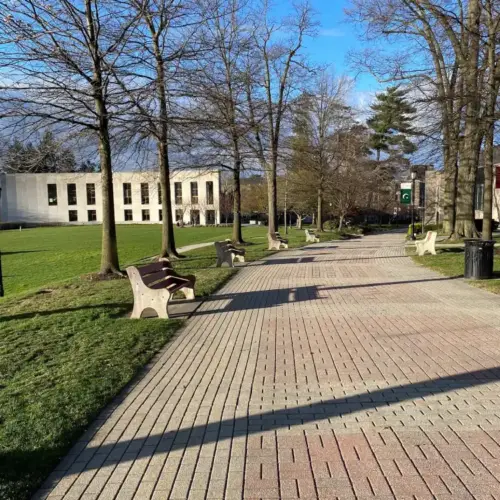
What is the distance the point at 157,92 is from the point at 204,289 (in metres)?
4.41

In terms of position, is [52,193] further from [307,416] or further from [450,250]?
[307,416]

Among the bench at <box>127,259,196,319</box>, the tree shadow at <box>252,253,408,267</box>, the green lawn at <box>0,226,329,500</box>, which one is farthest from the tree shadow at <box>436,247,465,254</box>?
the bench at <box>127,259,196,319</box>

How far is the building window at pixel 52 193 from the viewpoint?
94.1 m

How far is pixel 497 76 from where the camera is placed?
1282cm

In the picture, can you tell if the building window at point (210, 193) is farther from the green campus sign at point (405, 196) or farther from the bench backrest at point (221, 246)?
the bench backrest at point (221, 246)

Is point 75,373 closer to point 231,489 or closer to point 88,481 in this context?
point 88,481

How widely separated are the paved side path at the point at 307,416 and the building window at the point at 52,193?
94378 millimetres

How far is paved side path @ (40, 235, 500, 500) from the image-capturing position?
3.10 meters

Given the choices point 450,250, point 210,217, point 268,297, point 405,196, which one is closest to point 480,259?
point 268,297

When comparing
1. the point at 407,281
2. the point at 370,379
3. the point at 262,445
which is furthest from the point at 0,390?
the point at 407,281

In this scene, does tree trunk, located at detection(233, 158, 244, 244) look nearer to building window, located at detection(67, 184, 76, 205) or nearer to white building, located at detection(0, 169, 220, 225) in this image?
white building, located at detection(0, 169, 220, 225)

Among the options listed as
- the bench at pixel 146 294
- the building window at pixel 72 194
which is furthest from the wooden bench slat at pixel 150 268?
the building window at pixel 72 194

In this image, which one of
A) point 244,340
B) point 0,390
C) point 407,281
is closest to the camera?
point 0,390

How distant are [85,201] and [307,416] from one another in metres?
→ 96.0
